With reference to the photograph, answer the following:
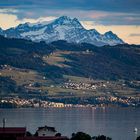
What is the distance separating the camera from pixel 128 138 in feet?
526

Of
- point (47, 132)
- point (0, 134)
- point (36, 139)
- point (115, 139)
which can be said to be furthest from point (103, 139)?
point (115, 139)

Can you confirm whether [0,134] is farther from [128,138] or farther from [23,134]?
[128,138]

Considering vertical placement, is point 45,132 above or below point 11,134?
below

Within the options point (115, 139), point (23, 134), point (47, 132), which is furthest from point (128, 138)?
point (23, 134)

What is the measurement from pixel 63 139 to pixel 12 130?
16.2 metres

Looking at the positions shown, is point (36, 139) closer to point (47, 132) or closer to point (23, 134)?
point (23, 134)

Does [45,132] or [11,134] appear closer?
[11,134]

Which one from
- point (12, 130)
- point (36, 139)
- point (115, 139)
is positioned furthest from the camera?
point (115, 139)

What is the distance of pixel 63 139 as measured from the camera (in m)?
99.7

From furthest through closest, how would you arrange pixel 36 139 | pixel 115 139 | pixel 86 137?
pixel 115 139, pixel 86 137, pixel 36 139

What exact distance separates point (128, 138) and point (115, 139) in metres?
8.19

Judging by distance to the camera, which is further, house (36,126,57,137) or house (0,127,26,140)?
house (36,126,57,137)

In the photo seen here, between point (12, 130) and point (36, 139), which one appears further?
point (12, 130)

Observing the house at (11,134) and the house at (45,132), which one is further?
the house at (45,132)
